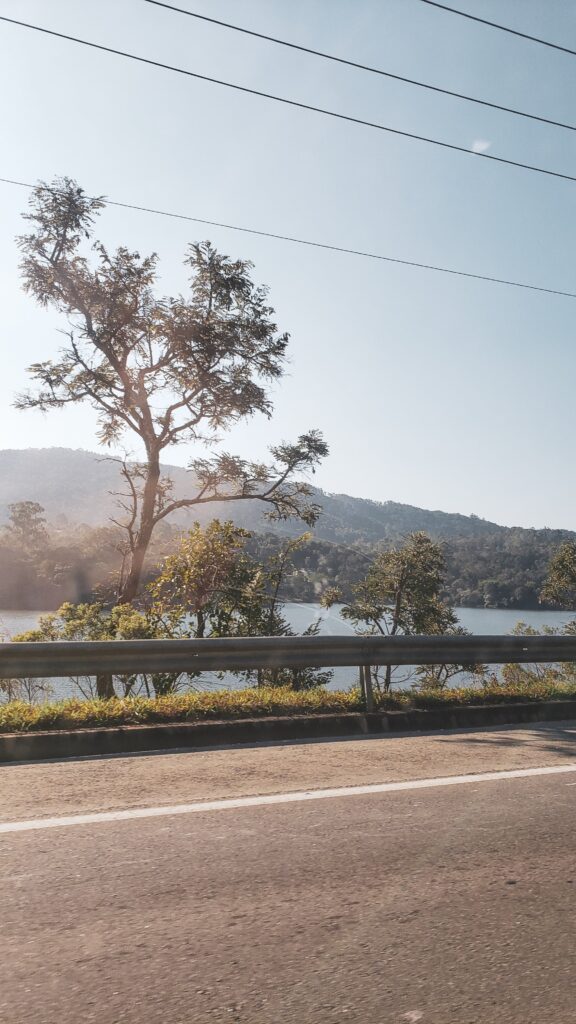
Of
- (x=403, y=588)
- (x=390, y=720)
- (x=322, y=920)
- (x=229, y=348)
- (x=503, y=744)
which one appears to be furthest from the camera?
(x=403, y=588)

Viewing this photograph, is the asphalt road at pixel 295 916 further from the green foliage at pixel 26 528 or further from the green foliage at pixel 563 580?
the green foliage at pixel 26 528

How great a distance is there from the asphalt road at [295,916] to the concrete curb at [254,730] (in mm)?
1338

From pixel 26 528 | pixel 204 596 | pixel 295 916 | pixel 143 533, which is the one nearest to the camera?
pixel 295 916

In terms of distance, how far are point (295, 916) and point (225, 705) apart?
4.07m

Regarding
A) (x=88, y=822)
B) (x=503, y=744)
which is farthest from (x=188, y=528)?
(x=88, y=822)

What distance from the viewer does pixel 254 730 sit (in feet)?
21.9

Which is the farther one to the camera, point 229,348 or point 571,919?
point 229,348

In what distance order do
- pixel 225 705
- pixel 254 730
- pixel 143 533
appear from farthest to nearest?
pixel 143 533 → pixel 225 705 → pixel 254 730

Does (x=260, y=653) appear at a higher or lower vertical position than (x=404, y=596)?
higher

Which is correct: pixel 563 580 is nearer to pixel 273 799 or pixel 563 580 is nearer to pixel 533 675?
pixel 533 675

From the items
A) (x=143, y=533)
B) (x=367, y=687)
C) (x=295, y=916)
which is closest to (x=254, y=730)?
(x=367, y=687)

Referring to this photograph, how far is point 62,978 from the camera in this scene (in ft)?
8.34

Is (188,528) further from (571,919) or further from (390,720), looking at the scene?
(571,919)

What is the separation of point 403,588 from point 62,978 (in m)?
30.8
